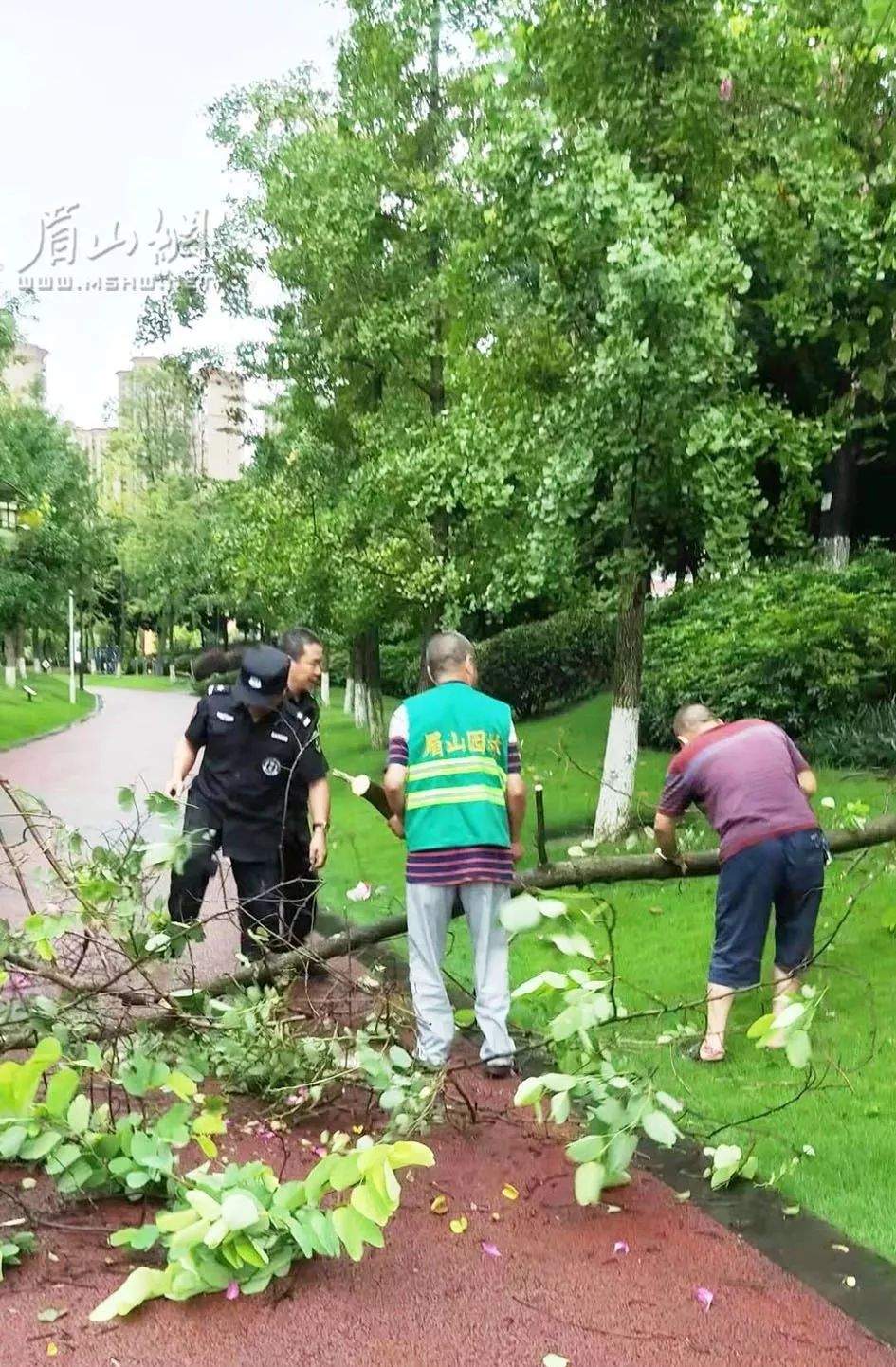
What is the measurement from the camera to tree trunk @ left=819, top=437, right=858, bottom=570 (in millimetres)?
19047

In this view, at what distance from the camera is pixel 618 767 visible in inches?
387

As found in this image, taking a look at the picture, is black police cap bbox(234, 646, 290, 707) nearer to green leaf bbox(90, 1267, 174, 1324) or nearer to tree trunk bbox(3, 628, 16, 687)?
green leaf bbox(90, 1267, 174, 1324)

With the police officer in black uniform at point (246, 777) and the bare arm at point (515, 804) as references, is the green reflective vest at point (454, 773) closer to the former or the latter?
the bare arm at point (515, 804)

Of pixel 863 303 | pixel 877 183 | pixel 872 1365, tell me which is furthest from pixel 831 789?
pixel 872 1365

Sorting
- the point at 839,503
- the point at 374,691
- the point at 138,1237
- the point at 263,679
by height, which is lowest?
the point at 138,1237

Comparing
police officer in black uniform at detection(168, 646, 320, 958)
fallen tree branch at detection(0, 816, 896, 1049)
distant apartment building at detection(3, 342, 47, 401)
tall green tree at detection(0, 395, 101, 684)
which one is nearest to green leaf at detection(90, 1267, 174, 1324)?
fallen tree branch at detection(0, 816, 896, 1049)

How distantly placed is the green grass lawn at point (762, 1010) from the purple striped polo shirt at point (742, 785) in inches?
17.4

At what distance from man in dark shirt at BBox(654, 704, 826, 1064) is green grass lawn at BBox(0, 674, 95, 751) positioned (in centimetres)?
1535

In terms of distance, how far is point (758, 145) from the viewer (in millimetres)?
8680

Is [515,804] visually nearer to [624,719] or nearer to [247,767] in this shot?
[247,767]

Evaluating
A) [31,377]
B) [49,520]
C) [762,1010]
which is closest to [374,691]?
[49,520]

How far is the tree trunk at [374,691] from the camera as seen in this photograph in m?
18.4

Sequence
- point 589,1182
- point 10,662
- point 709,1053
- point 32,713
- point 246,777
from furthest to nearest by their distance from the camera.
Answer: point 10,662
point 32,713
point 246,777
point 709,1053
point 589,1182

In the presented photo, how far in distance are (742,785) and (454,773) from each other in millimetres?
1201
